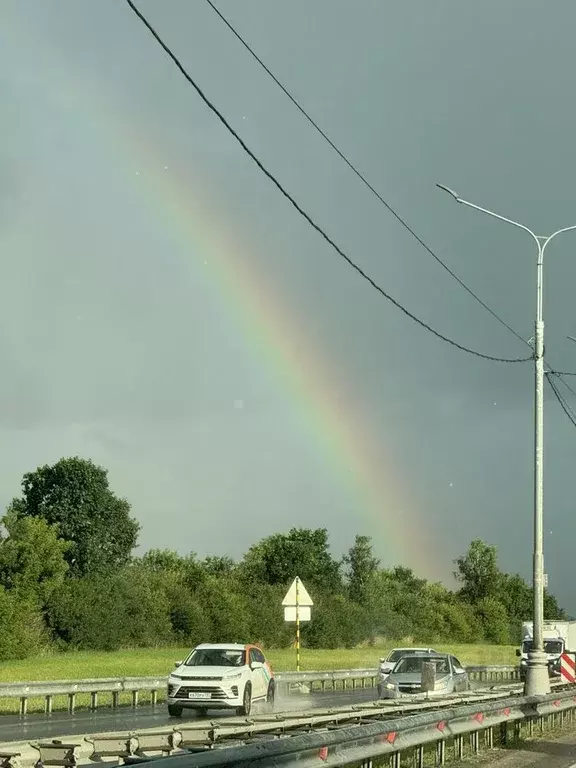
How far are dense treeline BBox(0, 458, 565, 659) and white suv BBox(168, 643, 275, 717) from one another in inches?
1425

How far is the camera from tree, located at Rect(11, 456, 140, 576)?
117 m

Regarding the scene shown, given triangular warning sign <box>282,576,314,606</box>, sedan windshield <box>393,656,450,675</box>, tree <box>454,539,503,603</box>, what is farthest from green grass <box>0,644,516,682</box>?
tree <box>454,539,503,603</box>

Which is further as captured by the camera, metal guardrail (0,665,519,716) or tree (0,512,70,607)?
tree (0,512,70,607)

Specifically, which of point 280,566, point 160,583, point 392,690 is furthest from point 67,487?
point 392,690

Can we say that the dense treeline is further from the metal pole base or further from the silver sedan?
the metal pole base

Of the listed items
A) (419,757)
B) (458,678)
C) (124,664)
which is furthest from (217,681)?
(124,664)

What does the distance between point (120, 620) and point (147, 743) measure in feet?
192

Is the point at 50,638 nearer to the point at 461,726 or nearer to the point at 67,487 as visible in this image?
the point at 67,487

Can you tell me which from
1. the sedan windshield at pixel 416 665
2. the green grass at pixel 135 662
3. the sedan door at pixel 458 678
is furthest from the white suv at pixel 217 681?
the green grass at pixel 135 662

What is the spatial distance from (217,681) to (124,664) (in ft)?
94.8

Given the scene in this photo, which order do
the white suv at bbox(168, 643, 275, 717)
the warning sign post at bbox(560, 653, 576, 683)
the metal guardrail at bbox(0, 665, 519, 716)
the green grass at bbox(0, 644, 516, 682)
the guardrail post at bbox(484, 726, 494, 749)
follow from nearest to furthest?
the guardrail post at bbox(484, 726, 494, 749) < the white suv at bbox(168, 643, 275, 717) < the metal guardrail at bbox(0, 665, 519, 716) < the warning sign post at bbox(560, 653, 576, 683) < the green grass at bbox(0, 644, 516, 682)

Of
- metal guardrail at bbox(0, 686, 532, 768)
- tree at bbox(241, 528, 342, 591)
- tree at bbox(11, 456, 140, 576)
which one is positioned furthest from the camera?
tree at bbox(241, 528, 342, 591)

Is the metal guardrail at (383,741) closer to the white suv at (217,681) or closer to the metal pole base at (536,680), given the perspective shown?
the metal pole base at (536,680)

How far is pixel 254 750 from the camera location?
1127 cm
